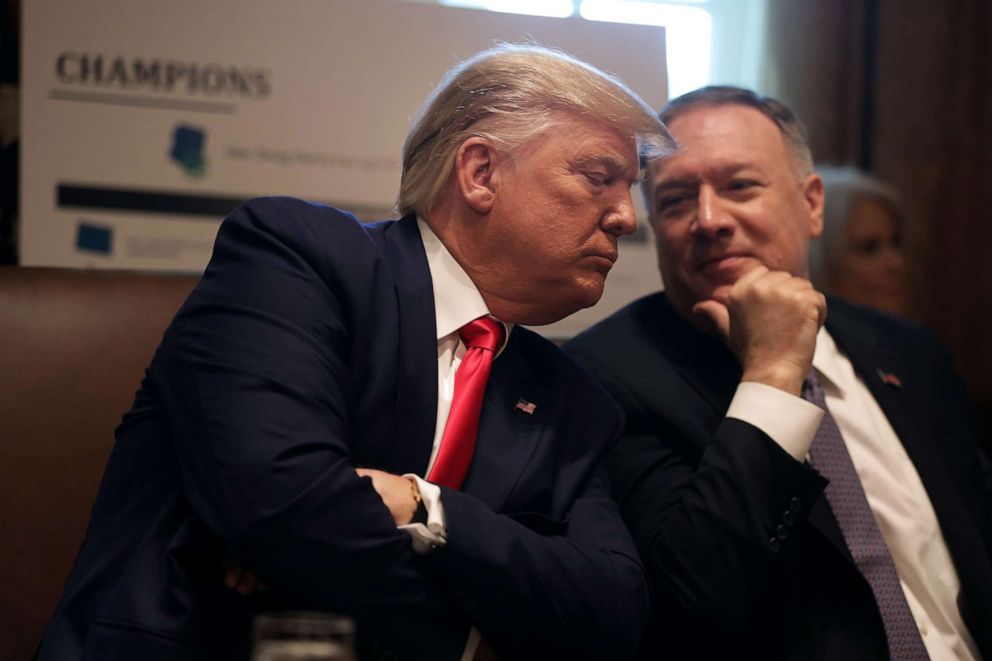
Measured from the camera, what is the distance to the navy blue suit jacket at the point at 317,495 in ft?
4.43

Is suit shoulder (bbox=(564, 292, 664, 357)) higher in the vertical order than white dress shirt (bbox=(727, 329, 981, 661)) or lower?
higher

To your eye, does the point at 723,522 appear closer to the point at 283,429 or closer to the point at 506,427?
the point at 506,427

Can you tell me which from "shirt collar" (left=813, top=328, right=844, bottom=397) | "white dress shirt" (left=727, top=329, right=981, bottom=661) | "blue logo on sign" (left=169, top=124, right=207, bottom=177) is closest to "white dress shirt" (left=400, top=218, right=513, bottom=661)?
"white dress shirt" (left=727, top=329, right=981, bottom=661)

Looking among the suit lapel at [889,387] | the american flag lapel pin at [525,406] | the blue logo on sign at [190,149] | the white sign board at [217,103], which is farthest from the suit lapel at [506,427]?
the blue logo on sign at [190,149]

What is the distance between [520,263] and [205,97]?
56.3 inches

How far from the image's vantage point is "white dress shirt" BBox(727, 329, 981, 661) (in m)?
1.80

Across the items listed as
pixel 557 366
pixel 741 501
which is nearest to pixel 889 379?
pixel 741 501

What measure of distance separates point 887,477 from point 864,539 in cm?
20

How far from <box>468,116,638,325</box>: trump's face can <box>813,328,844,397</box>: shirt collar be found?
24.1 inches

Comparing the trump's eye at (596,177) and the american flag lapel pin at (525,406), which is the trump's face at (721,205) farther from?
the american flag lapel pin at (525,406)

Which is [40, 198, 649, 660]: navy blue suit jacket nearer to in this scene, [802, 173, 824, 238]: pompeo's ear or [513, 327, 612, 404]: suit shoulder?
[513, 327, 612, 404]: suit shoulder

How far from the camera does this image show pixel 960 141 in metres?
4.16

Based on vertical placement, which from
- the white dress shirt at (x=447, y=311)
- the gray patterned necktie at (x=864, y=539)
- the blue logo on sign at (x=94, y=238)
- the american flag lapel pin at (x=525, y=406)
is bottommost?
the gray patterned necktie at (x=864, y=539)

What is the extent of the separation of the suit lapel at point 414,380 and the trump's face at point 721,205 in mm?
747
